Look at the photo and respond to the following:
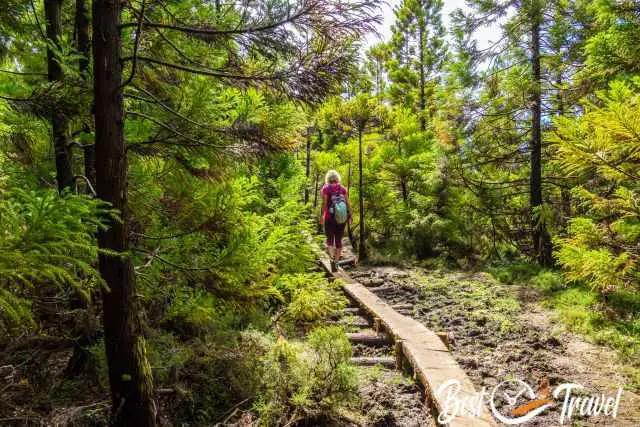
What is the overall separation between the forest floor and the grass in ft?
0.46

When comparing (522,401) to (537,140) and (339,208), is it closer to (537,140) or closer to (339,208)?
(339,208)

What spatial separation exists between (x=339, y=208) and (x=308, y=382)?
613 centimetres

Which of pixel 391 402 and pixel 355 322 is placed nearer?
pixel 391 402

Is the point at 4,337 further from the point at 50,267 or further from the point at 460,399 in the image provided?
the point at 460,399

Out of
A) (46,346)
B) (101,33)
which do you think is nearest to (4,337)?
(46,346)

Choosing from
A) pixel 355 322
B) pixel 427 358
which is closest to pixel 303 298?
pixel 355 322

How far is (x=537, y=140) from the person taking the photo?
10.8 meters

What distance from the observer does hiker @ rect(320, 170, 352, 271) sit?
32.0 feet

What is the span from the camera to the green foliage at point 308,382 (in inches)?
142

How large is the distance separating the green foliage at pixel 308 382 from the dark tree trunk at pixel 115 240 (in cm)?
113

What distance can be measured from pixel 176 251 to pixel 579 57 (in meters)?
11.4

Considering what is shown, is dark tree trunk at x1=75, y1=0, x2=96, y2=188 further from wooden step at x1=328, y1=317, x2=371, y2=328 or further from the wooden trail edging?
wooden step at x1=328, y1=317, x2=371, y2=328

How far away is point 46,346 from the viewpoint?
13.4 ft

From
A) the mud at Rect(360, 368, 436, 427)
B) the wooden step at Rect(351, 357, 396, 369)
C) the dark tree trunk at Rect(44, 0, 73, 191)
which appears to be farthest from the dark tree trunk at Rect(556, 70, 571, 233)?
the dark tree trunk at Rect(44, 0, 73, 191)
